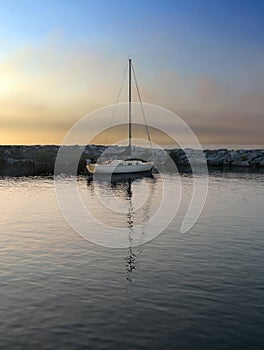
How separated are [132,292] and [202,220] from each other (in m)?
17.2

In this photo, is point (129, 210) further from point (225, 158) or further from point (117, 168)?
point (225, 158)

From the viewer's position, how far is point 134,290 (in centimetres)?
1648

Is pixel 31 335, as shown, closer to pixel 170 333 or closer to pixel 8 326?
pixel 8 326

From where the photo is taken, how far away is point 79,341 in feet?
39.9

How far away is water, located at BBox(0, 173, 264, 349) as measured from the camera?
1252cm

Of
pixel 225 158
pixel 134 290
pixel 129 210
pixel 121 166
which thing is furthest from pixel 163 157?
pixel 134 290

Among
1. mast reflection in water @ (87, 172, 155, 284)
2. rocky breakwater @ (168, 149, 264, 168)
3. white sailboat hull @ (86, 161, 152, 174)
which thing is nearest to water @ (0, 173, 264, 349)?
mast reflection in water @ (87, 172, 155, 284)

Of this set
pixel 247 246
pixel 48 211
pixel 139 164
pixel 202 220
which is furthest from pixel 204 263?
pixel 139 164

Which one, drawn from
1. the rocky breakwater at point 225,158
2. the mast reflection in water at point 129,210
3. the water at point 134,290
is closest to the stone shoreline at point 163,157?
the rocky breakwater at point 225,158

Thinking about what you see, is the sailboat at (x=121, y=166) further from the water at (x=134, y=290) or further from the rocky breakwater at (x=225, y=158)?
the water at (x=134, y=290)

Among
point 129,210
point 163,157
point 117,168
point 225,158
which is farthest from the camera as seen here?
point 163,157

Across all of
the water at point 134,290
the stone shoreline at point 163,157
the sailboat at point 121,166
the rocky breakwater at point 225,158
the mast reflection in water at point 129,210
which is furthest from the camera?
the rocky breakwater at point 225,158

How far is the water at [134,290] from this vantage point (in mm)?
12516

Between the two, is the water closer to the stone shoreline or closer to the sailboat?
the sailboat
